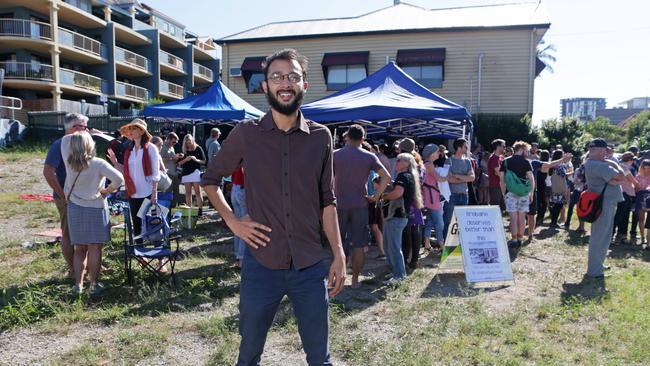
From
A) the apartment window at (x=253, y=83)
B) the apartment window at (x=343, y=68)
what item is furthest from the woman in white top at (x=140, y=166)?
the apartment window at (x=253, y=83)

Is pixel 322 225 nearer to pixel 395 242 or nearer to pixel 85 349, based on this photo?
pixel 85 349

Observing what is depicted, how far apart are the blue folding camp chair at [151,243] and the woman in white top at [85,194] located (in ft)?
1.11

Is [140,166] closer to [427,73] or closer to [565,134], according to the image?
[427,73]

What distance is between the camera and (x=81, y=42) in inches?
1152

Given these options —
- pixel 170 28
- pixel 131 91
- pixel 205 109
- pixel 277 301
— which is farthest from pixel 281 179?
pixel 170 28

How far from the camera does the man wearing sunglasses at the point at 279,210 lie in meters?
2.24

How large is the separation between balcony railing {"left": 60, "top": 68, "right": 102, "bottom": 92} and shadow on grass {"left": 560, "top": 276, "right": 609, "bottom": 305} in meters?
29.7

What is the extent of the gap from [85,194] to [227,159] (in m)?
3.09

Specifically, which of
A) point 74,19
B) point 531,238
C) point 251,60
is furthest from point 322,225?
point 74,19

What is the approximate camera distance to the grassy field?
3.73 metres

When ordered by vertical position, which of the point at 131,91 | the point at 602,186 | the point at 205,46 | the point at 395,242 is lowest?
the point at 395,242

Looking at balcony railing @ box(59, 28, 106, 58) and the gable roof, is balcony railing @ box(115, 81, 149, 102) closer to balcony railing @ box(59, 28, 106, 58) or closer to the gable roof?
balcony railing @ box(59, 28, 106, 58)

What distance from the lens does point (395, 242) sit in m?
5.51

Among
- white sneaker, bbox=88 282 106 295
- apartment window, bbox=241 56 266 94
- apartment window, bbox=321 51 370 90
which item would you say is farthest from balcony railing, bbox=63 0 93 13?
white sneaker, bbox=88 282 106 295
